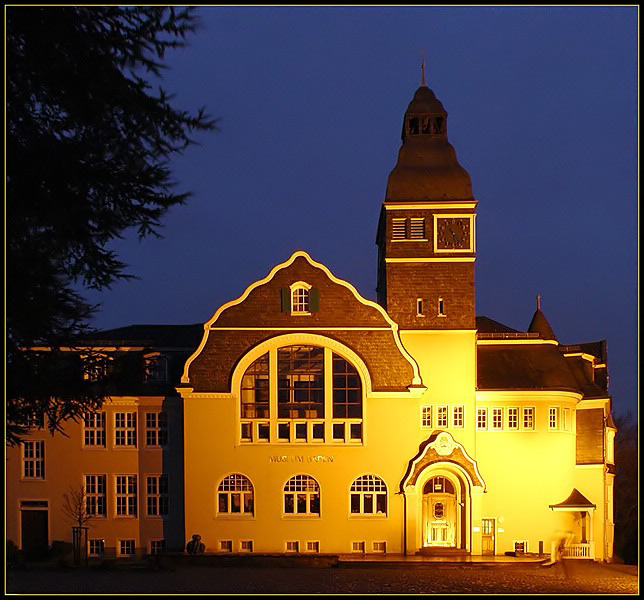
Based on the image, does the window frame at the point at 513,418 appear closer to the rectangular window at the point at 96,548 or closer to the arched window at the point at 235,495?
the arched window at the point at 235,495

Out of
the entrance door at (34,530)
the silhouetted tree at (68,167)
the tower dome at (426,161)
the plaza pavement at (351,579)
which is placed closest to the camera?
the silhouetted tree at (68,167)

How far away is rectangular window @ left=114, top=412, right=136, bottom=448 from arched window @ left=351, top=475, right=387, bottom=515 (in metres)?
9.32

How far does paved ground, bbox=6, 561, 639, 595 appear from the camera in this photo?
99.5ft

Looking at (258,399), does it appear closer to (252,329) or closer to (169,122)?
(252,329)

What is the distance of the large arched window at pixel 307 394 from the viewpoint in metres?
40.7

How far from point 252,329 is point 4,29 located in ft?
95.8

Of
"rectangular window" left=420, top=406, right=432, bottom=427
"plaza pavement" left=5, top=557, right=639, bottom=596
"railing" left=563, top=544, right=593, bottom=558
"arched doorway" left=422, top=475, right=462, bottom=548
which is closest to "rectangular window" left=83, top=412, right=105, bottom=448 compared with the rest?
"plaza pavement" left=5, top=557, right=639, bottom=596

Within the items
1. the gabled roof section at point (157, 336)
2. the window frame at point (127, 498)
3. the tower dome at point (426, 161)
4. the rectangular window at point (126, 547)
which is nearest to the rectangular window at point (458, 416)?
the tower dome at point (426, 161)

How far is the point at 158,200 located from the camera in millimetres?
13125

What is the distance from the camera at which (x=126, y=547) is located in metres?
41.7

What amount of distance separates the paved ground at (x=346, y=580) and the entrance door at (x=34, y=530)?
4944mm

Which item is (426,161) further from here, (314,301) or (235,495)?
(235,495)

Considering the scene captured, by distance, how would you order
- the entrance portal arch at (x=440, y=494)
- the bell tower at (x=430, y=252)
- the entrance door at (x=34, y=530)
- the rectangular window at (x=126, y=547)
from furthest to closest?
the bell tower at (x=430, y=252) → the entrance door at (x=34, y=530) → the rectangular window at (x=126, y=547) → the entrance portal arch at (x=440, y=494)

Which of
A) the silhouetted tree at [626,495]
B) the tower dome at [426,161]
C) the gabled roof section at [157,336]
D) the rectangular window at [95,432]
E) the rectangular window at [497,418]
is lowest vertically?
the silhouetted tree at [626,495]
